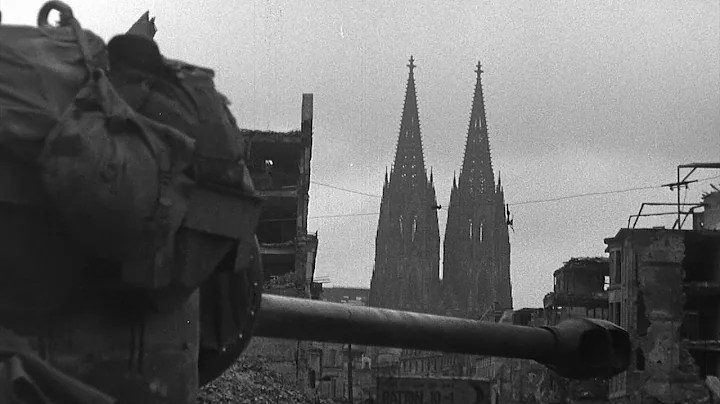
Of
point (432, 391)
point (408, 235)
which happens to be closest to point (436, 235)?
point (408, 235)

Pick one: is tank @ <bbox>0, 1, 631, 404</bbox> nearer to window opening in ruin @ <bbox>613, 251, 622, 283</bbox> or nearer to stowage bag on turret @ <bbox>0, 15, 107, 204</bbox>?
stowage bag on turret @ <bbox>0, 15, 107, 204</bbox>

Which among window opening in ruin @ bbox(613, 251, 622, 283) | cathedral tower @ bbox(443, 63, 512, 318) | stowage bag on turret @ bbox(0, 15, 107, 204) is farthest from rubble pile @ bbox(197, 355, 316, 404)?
cathedral tower @ bbox(443, 63, 512, 318)

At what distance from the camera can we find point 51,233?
3457mm

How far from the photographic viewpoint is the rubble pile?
2339 cm

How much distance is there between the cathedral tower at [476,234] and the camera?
12519cm

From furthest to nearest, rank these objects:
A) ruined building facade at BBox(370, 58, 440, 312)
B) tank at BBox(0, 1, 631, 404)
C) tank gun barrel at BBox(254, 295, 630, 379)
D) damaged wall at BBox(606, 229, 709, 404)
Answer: ruined building facade at BBox(370, 58, 440, 312) < damaged wall at BBox(606, 229, 709, 404) < tank gun barrel at BBox(254, 295, 630, 379) < tank at BBox(0, 1, 631, 404)

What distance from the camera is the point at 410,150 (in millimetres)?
129625

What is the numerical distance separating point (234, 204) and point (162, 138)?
34 cm

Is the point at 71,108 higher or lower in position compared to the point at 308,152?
lower

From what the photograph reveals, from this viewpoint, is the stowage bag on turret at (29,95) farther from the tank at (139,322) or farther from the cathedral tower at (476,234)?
the cathedral tower at (476,234)

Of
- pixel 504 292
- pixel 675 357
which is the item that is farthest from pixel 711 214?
pixel 504 292

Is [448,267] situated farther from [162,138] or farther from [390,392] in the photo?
[162,138]

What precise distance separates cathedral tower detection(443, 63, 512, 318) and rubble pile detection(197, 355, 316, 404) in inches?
3654

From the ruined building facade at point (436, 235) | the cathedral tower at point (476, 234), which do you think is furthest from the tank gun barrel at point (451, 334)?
the ruined building facade at point (436, 235)
